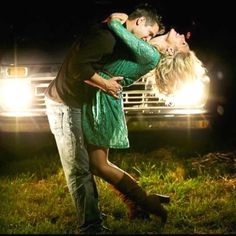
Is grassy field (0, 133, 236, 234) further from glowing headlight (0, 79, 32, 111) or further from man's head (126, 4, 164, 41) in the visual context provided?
man's head (126, 4, 164, 41)

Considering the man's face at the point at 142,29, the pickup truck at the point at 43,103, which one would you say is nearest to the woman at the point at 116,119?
the man's face at the point at 142,29

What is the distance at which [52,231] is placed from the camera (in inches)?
151

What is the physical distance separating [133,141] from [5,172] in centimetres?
146

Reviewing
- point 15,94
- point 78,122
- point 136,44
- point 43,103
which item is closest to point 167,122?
point 43,103

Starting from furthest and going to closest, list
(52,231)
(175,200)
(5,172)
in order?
(5,172)
(175,200)
(52,231)

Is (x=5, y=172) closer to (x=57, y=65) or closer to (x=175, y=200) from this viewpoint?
(x=57, y=65)

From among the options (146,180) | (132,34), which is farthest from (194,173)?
(132,34)

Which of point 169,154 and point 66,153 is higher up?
point 66,153

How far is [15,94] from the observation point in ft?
16.9

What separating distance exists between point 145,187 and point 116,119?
4.09 ft

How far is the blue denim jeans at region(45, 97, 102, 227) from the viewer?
367 cm

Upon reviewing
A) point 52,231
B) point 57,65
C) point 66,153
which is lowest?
point 52,231

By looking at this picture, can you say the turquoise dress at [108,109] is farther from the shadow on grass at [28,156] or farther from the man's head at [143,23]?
the shadow on grass at [28,156]

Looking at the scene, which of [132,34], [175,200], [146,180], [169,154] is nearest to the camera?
[132,34]
